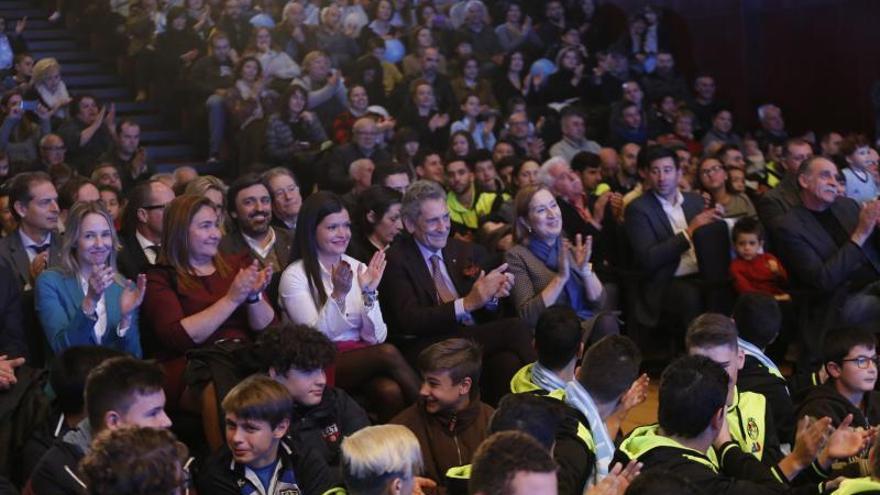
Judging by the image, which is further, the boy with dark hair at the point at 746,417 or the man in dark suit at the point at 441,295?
the man in dark suit at the point at 441,295

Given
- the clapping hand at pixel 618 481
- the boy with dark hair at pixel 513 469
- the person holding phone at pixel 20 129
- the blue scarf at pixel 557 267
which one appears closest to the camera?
the boy with dark hair at pixel 513 469

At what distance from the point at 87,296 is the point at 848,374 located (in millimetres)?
2519

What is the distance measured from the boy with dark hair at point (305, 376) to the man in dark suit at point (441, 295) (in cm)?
96

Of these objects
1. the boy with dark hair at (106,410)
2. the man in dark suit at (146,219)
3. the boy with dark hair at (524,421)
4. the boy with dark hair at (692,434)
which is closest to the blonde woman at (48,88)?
the man in dark suit at (146,219)

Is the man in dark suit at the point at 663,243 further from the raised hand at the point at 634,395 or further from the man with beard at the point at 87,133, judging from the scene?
the man with beard at the point at 87,133

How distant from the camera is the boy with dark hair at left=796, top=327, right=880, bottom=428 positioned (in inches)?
171

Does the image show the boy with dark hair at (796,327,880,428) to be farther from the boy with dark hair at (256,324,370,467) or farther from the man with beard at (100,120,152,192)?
the man with beard at (100,120,152,192)

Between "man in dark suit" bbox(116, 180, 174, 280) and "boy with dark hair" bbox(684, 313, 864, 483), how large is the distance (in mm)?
2243

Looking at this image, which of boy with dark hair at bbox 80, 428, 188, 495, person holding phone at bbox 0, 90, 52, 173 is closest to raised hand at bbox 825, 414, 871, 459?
boy with dark hair at bbox 80, 428, 188, 495

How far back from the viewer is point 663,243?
6.29 meters

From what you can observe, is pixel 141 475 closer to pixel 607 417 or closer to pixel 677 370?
pixel 677 370

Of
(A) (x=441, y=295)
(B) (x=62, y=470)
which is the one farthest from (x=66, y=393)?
(A) (x=441, y=295)

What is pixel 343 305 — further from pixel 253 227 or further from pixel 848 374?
pixel 848 374

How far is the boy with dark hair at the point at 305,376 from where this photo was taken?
395cm
